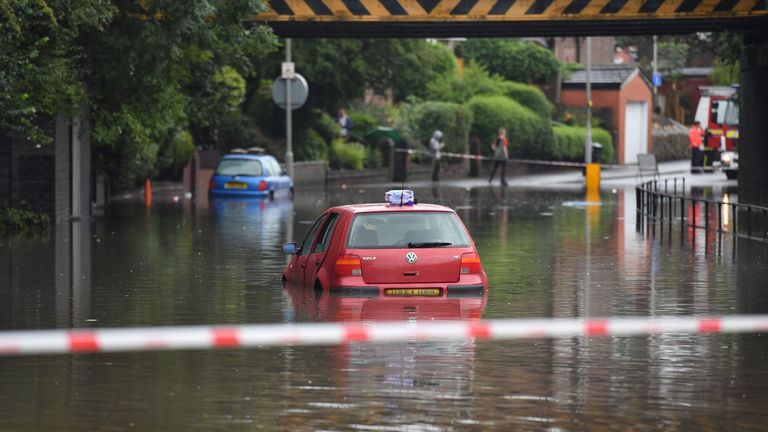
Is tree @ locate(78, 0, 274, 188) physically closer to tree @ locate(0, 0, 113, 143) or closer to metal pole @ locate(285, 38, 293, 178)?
tree @ locate(0, 0, 113, 143)

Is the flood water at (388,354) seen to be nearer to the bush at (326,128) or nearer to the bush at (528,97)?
the bush at (326,128)

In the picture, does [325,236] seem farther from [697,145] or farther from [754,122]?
[697,145]

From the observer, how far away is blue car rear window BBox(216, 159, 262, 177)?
157 ft

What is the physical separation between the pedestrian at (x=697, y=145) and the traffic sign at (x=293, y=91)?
1708 centimetres

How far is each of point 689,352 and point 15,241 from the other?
17.0 metres

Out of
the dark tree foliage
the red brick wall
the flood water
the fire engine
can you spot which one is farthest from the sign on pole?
the red brick wall

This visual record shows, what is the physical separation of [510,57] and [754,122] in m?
44.0

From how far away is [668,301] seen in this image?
17984 millimetres

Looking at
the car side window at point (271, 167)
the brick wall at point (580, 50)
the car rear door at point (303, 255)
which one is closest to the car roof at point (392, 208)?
the car rear door at point (303, 255)

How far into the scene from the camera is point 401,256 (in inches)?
670

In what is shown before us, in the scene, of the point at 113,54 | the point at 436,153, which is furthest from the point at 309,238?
the point at 436,153

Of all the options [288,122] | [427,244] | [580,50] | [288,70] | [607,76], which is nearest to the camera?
[427,244]

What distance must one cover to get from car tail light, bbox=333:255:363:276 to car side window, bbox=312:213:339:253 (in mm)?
842

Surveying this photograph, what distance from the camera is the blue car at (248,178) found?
47.2 meters
